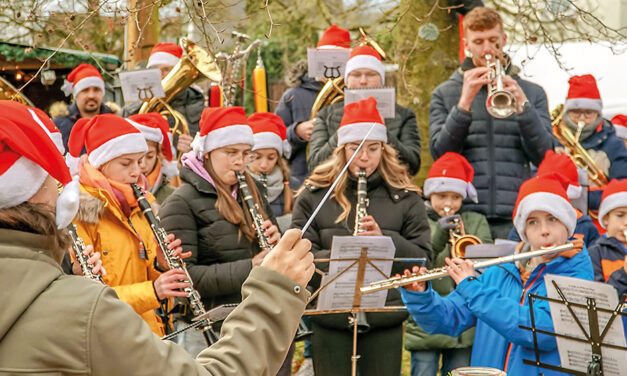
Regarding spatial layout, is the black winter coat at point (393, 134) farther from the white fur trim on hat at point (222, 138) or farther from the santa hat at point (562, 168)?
the white fur trim on hat at point (222, 138)

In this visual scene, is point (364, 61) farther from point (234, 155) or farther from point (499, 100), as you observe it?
point (234, 155)

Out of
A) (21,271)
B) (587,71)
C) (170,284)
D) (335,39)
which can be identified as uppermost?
(587,71)

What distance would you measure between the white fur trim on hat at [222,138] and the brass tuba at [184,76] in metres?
2.51

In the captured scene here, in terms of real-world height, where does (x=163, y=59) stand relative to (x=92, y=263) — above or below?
above

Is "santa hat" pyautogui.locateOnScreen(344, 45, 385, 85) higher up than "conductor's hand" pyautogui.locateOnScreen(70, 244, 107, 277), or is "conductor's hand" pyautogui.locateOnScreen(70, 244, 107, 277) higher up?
"santa hat" pyautogui.locateOnScreen(344, 45, 385, 85)

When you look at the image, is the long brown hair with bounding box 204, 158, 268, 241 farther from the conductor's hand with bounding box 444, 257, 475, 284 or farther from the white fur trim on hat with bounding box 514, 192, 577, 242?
the white fur trim on hat with bounding box 514, 192, 577, 242

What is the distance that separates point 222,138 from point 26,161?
3024mm

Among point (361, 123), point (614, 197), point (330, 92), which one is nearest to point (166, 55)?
point (330, 92)

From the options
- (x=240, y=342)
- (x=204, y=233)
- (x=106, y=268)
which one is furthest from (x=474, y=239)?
(x=240, y=342)

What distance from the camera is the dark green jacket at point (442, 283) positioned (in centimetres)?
595

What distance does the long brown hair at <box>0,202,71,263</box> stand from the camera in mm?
2141

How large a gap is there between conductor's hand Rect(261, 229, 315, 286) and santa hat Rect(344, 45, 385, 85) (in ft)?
14.1

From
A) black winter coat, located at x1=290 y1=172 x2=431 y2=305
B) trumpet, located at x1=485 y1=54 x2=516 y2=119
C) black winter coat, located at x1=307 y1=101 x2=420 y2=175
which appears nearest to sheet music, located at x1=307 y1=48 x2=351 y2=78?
black winter coat, located at x1=307 y1=101 x2=420 y2=175

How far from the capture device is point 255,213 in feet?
16.6
